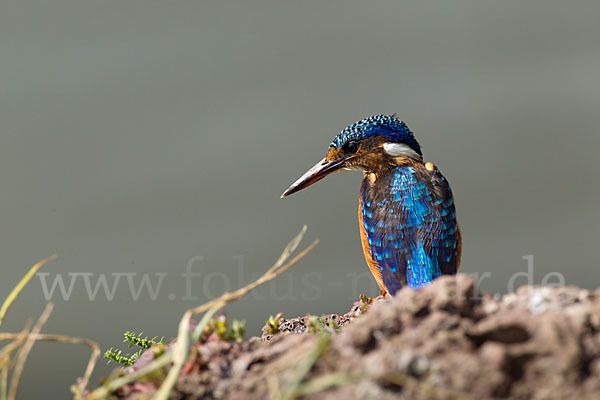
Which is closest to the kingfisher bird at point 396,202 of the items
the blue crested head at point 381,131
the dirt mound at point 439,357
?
the blue crested head at point 381,131

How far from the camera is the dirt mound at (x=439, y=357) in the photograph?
0.91 m

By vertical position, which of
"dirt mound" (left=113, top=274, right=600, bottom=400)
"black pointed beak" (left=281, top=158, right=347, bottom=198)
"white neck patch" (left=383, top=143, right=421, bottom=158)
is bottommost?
"dirt mound" (left=113, top=274, right=600, bottom=400)

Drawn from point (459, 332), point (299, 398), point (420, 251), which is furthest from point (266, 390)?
point (420, 251)

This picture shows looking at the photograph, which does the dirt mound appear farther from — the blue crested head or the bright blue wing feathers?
the blue crested head

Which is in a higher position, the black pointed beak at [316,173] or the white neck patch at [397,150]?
the white neck patch at [397,150]

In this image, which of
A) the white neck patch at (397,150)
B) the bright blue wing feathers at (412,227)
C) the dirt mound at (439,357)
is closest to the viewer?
the dirt mound at (439,357)

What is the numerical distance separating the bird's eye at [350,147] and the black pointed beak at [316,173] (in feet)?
0.15

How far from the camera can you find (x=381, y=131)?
2.45 metres

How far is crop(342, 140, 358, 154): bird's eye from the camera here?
2471 mm

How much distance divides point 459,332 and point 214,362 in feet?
1.52

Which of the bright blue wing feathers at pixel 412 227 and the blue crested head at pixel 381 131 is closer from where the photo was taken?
the bright blue wing feathers at pixel 412 227

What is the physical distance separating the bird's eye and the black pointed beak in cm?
5

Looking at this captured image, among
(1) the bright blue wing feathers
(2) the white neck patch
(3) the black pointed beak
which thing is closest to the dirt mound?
(1) the bright blue wing feathers

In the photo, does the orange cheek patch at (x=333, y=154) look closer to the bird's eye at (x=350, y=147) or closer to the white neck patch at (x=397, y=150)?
the bird's eye at (x=350, y=147)
